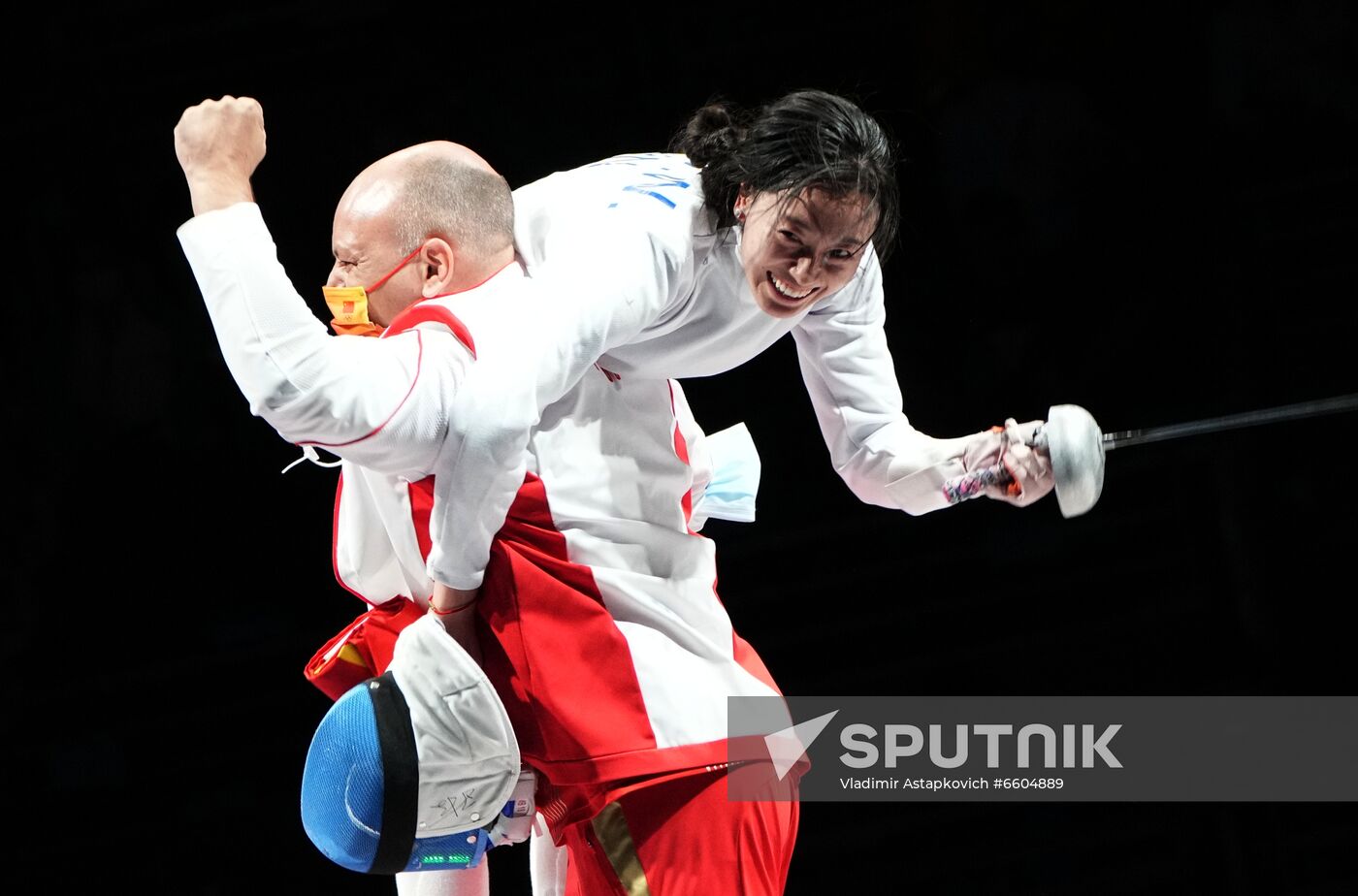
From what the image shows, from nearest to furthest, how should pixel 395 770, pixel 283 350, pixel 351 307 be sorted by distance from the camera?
pixel 283 350, pixel 395 770, pixel 351 307

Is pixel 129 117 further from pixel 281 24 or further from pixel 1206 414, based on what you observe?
pixel 1206 414

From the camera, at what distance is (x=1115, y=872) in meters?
2.37

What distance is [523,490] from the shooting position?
1397 mm

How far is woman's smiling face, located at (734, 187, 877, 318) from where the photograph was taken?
1375 millimetres

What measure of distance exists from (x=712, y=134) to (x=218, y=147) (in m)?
0.50

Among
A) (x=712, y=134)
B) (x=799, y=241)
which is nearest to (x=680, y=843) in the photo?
(x=799, y=241)

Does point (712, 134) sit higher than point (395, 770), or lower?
higher

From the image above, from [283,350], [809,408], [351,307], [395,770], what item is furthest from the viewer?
[809,408]

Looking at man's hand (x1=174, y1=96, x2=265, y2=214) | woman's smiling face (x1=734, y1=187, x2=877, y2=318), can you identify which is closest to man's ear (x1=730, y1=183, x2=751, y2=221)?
woman's smiling face (x1=734, y1=187, x2=877, y2=318)

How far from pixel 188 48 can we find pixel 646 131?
27.1 inches

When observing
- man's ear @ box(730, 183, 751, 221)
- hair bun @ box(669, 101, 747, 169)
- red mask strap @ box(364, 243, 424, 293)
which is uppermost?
hair bun @ box(669, 101, 747, 169)

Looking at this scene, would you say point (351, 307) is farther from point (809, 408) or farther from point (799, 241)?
point (809, 408)

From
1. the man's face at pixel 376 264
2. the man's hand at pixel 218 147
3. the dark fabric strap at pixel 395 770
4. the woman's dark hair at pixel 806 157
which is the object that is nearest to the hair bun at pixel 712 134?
the woman's dark hair at pixel 806 157

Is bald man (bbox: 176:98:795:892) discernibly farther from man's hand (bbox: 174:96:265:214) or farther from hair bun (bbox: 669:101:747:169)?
hair bun (bbox: 669:101:747:169)
